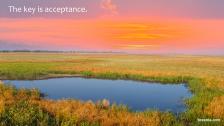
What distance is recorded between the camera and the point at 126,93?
34.1 meters

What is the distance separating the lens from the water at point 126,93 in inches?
1108

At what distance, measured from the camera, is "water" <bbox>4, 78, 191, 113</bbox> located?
28.1 metres

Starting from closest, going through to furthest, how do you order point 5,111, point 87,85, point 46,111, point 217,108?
point 5,111
point 46,111
point 217,108
point 87,85

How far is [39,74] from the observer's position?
49719mm

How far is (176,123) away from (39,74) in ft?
117

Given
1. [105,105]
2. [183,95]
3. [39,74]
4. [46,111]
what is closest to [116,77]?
[39,74]

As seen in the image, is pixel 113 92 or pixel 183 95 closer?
pixel 183 95

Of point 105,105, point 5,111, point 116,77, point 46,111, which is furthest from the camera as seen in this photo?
point 116,77

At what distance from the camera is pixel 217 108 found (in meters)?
19.9

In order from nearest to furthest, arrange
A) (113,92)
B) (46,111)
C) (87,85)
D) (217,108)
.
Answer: (46,111)
(217,108)
(113,92)
(87,85)

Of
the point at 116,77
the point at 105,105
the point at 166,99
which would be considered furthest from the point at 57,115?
the point at 116,77

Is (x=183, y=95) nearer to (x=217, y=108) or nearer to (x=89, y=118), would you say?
(x=217, y=108)

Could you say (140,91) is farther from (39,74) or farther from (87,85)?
(39,74)

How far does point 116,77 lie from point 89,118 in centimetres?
3147
